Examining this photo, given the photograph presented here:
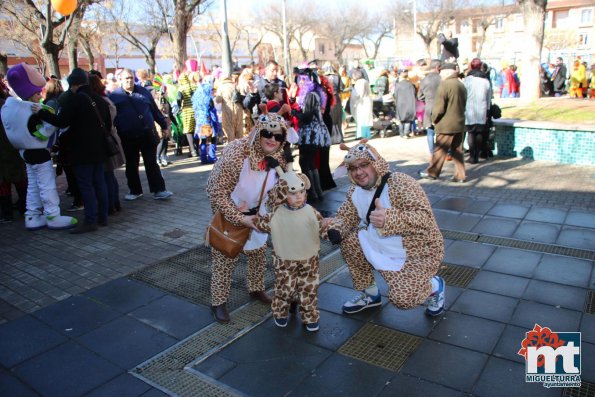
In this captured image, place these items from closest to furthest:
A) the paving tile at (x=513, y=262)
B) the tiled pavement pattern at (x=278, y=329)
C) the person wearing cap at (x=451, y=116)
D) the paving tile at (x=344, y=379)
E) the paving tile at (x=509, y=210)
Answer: the paving tile at (x=344, y=379)
the tiled pavement pattern at (x=278, y=329)
the paving tile at (x=513, y=262)
the paving tile at (x=509, y=210)
the person wearing cap at (x=451, y=116)

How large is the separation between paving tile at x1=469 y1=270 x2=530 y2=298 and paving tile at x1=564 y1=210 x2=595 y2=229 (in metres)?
2.09

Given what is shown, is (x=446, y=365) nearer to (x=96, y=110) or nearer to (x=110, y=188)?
(x=96, y=110)

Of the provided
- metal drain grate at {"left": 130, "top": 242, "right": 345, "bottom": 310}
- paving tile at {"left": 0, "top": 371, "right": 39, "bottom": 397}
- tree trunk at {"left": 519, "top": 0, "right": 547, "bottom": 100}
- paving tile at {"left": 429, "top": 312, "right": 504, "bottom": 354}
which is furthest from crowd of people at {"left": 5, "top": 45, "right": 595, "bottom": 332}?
tree trunk at {"left": 519, "top": 0, "right": 547, "bottom": 100}

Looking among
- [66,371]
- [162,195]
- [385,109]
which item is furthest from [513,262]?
[385,109]

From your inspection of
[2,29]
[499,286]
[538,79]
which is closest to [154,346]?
[499,286]

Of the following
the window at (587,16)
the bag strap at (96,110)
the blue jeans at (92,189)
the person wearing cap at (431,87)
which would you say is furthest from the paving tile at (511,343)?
the window at (587,16)

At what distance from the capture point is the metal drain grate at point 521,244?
5184 mm

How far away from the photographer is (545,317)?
384 centimetres

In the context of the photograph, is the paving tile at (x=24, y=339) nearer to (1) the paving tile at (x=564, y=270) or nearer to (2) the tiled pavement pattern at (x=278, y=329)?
(2) the tiled pavement pattern at (x=278, y=329)

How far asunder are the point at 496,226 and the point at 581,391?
3388 mm

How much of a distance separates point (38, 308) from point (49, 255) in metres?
1.46

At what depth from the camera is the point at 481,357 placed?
11.0 feet

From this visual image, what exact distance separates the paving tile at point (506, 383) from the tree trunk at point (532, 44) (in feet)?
41.7

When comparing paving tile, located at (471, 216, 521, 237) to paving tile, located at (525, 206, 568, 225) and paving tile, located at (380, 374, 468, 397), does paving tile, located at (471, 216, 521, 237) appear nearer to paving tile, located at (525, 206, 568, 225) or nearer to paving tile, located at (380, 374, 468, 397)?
paving tile, located at (525, 206, 568, 225)
